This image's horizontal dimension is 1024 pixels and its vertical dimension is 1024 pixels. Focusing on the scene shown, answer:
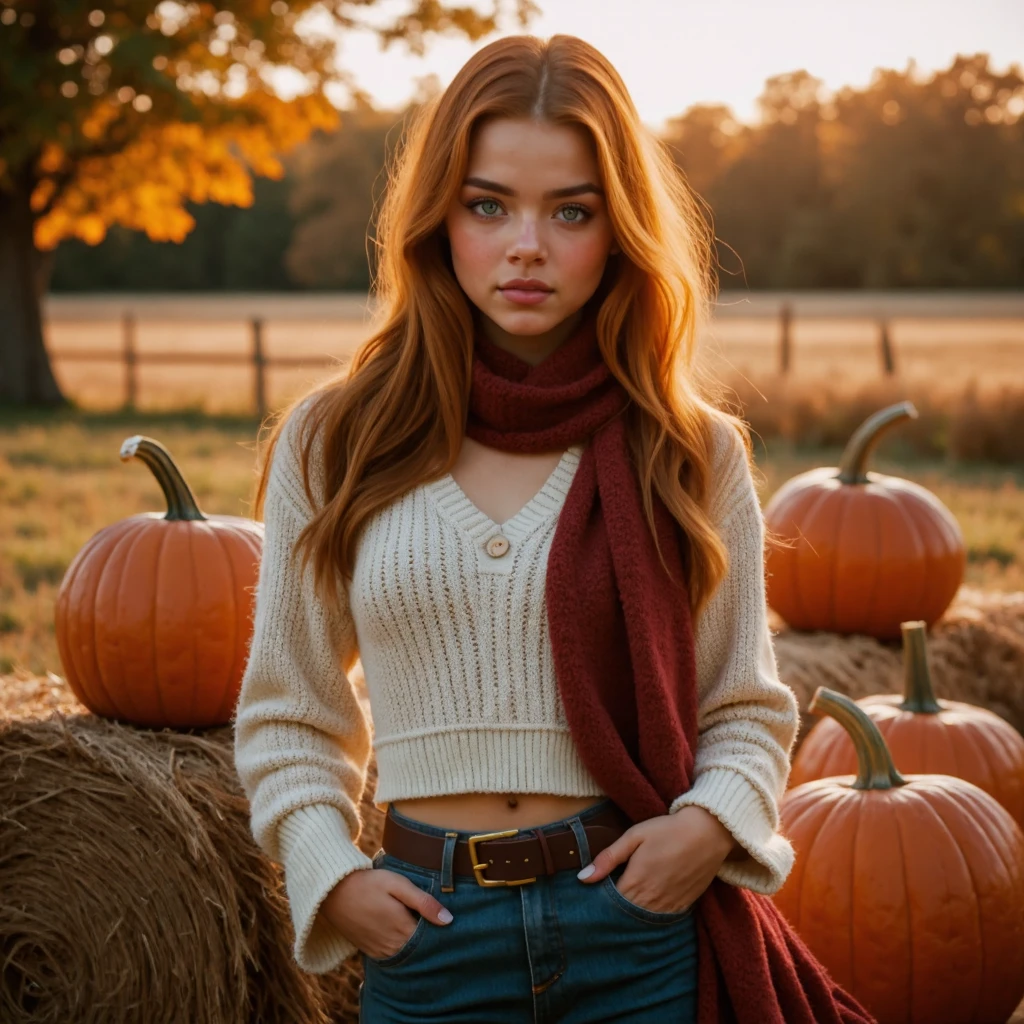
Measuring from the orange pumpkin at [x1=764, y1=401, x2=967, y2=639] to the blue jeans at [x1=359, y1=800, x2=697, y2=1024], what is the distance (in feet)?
9.49

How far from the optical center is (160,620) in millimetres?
3322

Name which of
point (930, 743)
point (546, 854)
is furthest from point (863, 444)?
point (546, 854)

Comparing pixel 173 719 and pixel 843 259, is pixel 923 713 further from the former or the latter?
pixel 843 259

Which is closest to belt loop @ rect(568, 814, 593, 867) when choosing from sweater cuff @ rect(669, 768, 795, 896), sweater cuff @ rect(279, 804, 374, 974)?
sweater cuff @ rect(669, 768, 795, 896)

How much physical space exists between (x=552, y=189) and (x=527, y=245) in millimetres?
100

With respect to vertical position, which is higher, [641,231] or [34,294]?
[641,231]

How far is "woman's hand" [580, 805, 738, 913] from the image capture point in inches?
77.8

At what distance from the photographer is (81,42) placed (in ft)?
51.0

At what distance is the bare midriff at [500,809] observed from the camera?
205cm

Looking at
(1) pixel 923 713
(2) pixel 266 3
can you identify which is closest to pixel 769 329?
(2) pixel 266 3

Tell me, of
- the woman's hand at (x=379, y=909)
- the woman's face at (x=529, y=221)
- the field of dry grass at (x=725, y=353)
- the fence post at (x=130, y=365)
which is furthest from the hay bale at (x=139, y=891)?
the fence post at (x=130, y=365)

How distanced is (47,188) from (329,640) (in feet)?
54.7

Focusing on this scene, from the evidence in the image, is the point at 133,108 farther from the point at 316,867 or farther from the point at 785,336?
the point at 316,867

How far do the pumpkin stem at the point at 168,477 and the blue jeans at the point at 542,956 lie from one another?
1.63 meters
